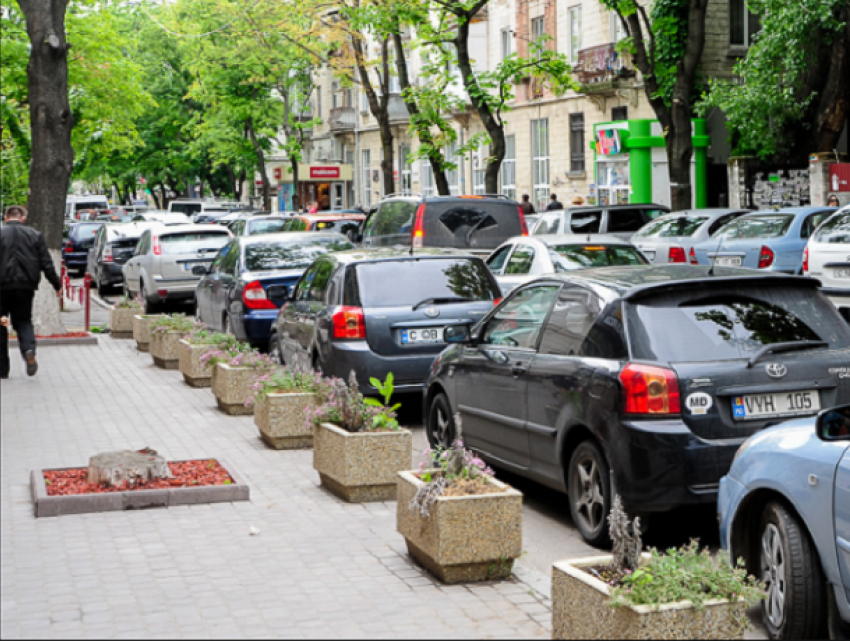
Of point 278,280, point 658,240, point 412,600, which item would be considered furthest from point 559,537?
point 658,240

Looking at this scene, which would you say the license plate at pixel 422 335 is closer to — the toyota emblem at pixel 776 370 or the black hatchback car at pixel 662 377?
the black hatchback car at pixel 662 377

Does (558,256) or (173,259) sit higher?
(558,256)

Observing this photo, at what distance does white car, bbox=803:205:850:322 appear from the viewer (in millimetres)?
17047

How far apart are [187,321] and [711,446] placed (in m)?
11.5

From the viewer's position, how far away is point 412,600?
6242 millimetres

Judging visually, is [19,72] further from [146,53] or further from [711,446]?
[711,446]

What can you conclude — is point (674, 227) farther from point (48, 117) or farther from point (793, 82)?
point (48, 117)

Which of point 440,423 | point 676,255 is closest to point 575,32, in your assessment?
point 676,255

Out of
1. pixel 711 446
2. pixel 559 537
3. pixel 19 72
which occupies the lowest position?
pixel 559 537

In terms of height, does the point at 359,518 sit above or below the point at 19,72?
below

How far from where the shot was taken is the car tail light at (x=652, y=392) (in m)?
7.06

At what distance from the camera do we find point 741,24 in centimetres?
3844

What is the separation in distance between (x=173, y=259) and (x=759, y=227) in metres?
10.7

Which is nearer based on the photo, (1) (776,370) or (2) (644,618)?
(2) (644,618)
